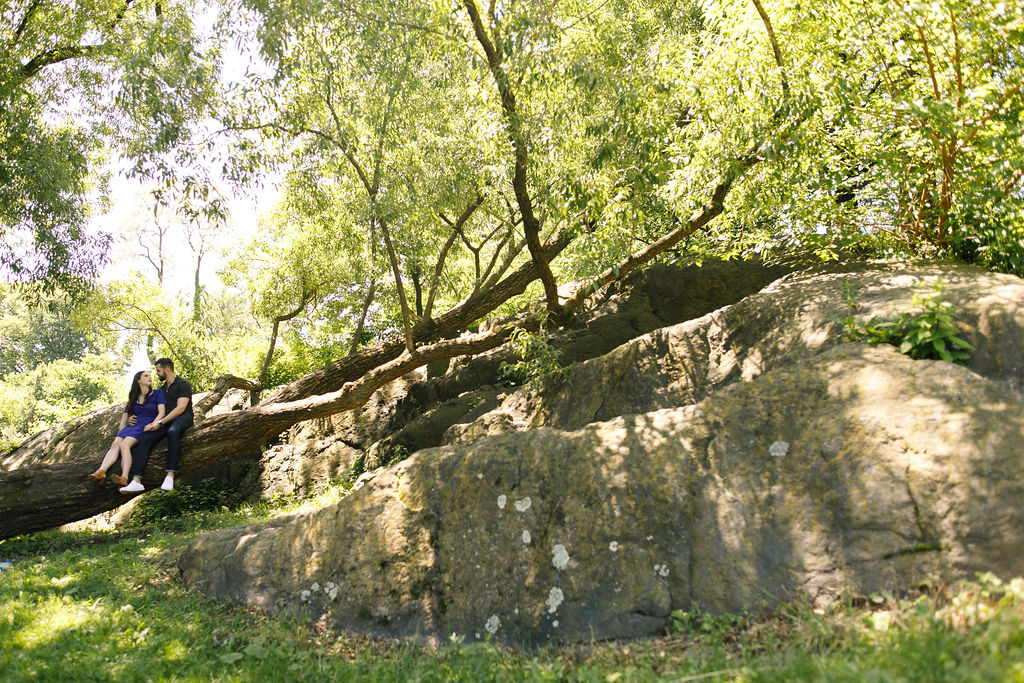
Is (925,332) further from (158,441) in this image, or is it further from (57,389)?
(57,389)

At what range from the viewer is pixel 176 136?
8539 millimetres

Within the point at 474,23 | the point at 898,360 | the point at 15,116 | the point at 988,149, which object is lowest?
the point at 898,360

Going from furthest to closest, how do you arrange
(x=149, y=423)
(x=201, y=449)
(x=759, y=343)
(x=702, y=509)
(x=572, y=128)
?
(x=201, y=449) < (x=149, y=423) < (x=572, y=128) < (x=759, y=343) < (x=702, y=509)

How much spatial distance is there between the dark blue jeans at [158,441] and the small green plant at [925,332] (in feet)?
27.9

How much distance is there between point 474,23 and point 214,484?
845 centimetres

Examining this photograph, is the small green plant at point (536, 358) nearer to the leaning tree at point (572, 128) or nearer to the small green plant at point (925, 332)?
the leaning tree at point (572, 128)

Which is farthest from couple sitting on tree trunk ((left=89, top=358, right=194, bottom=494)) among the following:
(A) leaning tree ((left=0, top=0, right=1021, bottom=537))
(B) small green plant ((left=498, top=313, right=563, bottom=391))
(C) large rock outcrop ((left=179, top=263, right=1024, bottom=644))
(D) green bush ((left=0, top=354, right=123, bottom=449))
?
(D) green bush ((left=0, top=354, right=123, bottom=449))

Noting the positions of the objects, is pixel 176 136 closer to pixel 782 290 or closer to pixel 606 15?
pixel 606 15

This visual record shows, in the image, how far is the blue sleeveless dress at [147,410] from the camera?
9.40 m

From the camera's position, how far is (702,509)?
15.4 ft

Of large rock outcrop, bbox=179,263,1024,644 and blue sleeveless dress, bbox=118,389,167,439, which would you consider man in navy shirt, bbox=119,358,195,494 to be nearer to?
blue sleeveless dress, bbox=118,389,167,439

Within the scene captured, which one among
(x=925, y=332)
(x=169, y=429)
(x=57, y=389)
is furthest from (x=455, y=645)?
(x=57, y=389)

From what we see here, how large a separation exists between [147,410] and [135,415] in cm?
22

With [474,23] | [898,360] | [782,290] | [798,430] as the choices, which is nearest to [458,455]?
[798,430]
